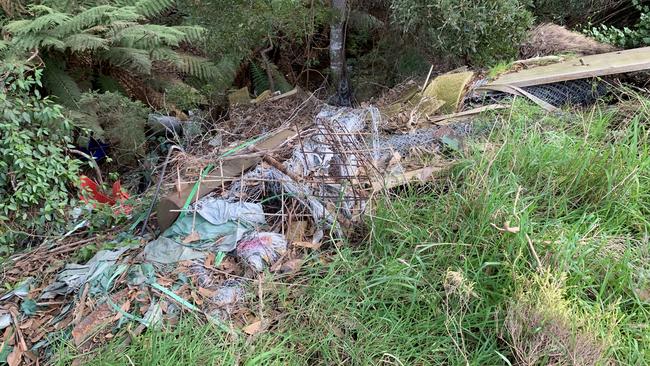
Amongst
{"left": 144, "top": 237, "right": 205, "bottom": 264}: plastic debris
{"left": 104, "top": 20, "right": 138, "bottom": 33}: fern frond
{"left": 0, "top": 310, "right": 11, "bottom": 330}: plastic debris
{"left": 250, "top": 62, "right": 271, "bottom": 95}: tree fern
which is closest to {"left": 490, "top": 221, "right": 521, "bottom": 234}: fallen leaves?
{"left": 144, "top": 237, "right": 205, "bottom": 264}: plastic debris

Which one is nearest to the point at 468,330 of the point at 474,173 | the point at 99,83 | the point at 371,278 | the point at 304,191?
the point at 371,278

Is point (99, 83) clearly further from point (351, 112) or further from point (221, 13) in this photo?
point (351, 112)

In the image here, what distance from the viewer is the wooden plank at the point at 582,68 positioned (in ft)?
11.1

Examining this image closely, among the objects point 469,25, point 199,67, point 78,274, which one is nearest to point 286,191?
point 78,274

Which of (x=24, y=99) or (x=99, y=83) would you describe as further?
(x=99, y=83)

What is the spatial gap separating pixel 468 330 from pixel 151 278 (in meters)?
1.32

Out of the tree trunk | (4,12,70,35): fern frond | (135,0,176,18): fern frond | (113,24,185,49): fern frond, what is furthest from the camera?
the tree trunk

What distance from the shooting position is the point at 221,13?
4.60 meters

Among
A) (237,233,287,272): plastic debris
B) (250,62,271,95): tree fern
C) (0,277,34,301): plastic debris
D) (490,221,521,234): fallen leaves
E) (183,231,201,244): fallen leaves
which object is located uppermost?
(490,221,521,234): fallen leaves

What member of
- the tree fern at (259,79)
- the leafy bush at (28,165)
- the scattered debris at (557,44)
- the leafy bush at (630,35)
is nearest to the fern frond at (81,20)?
the leafy bush at (28,165)

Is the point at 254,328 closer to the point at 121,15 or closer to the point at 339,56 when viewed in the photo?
the point at 121,15

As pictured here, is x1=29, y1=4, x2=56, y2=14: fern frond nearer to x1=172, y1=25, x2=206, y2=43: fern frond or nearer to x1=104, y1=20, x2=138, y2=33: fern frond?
x1=104, y1=20, x2=138, y2=33: fern frond

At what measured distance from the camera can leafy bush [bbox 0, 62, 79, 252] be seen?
9.66 ft

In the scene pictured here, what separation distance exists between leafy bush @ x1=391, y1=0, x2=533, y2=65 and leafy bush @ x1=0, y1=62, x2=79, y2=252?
2834 millimetres
